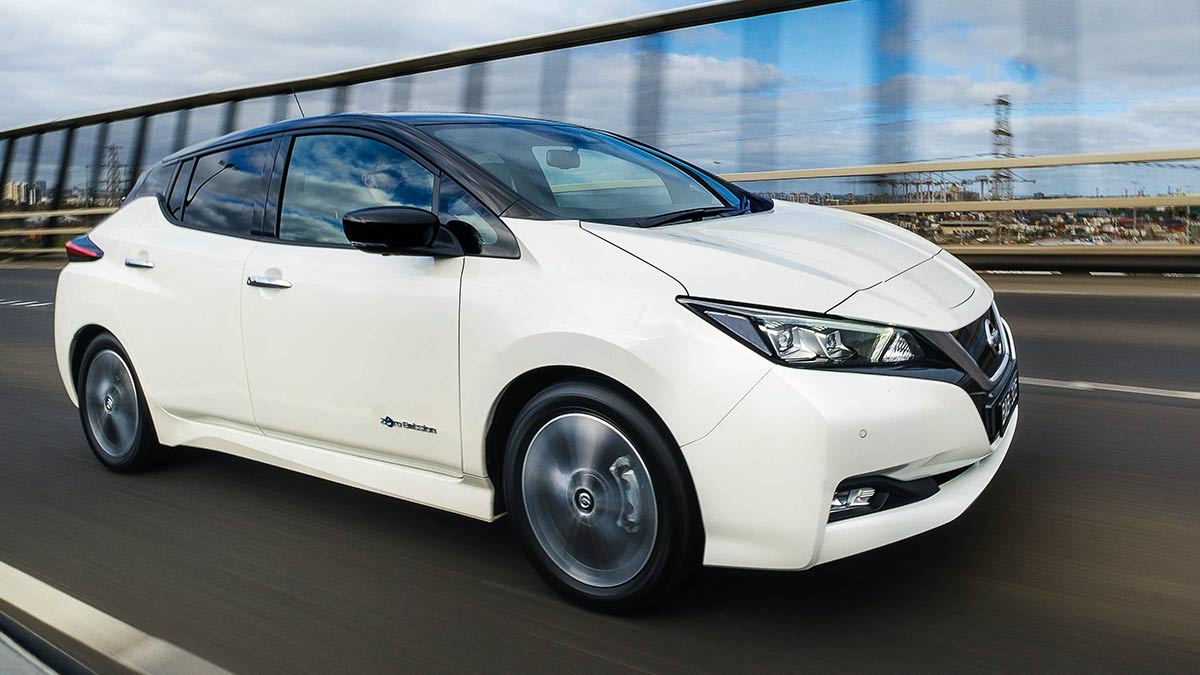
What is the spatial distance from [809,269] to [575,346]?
0.68 meters

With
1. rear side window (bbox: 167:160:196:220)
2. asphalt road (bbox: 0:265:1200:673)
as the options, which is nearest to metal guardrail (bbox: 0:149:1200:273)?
asphalt road (bbox: 0:265:1200:673)

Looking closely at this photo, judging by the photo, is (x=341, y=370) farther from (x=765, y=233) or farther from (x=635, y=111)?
(x=635, y=111)

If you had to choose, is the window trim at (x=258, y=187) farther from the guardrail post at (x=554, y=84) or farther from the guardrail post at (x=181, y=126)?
the guardrail post at (x=181, y=126)

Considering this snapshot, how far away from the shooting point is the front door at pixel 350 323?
339 cm

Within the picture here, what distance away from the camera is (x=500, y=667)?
110 inches

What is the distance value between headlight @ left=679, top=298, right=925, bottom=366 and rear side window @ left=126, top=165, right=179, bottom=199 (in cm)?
298

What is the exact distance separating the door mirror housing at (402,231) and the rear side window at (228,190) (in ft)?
3.40

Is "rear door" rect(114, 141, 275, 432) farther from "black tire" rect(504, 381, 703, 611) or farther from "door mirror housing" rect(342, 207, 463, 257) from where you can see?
"black tire" rect(504, 381, 703, 611)

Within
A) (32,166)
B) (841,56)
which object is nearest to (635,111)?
(841,56)

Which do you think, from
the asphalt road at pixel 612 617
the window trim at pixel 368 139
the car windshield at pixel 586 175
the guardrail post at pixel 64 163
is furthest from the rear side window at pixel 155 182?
the guardrail post at pixel 64 163

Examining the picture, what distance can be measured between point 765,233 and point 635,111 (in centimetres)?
713

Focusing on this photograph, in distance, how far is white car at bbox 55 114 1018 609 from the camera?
277 cm

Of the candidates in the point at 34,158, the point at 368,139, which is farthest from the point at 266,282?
the point at 34,158

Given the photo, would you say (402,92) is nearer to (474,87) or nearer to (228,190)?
(474,87)
